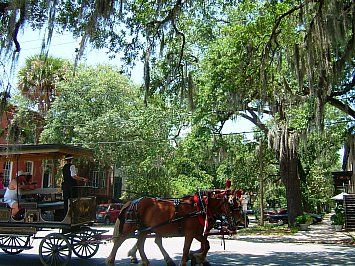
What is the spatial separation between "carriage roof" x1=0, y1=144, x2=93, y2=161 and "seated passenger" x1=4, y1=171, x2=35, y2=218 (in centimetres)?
52

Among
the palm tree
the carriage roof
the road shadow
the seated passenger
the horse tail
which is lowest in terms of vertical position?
the road shadow

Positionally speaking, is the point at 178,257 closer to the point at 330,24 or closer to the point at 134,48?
the point at 134,48

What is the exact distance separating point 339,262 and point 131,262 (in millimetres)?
5191

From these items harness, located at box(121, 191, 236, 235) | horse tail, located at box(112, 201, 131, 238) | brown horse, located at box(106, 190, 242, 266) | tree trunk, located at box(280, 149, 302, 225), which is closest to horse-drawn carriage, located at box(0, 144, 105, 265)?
horse tail, located at box(112, 201, 131, 238)

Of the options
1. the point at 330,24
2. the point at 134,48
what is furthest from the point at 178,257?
the point at 330,24

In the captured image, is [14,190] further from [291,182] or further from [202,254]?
[291,182]

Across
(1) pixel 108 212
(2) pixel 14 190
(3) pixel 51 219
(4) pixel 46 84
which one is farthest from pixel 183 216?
(4) pixel 46 84

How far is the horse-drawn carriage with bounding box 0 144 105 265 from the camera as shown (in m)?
8.58

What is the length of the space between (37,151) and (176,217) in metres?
3.79

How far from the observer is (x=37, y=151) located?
938 cm

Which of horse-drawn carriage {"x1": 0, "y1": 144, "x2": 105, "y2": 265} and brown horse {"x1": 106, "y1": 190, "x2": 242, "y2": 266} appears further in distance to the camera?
horse-drawn carriage {"x1": 0, "y1": 144, "x2": 105, "y2": 265}

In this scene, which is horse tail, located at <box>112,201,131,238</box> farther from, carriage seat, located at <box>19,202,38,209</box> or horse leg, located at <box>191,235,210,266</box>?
carriage seat, located at <box>19,202,38,209</box>

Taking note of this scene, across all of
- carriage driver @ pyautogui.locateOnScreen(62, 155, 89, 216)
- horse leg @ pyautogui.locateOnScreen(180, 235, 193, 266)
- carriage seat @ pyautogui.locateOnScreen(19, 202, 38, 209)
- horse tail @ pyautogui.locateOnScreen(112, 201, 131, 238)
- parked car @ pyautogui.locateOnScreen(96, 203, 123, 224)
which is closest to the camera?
horse leg @ pyautogui.locateOnScreen(180, 235, 193, 266)

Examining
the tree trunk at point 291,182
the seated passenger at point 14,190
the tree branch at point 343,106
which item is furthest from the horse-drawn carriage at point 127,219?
the tree trunk at point 291,182
